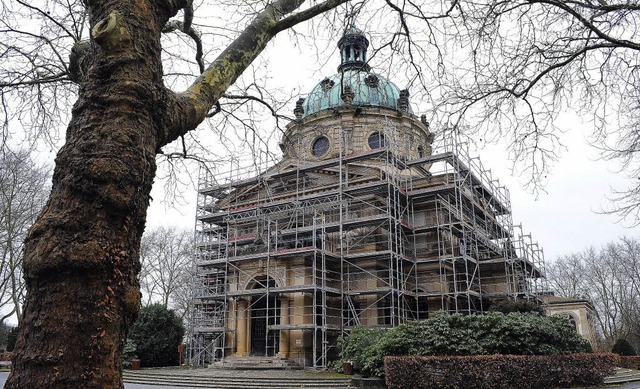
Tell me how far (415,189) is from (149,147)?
26.4 m

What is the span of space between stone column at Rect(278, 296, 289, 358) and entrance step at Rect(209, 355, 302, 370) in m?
0.53

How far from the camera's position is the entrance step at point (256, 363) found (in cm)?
2424

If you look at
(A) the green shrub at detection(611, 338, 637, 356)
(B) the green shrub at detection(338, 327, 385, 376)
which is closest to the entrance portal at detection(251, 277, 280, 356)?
(B) the green shrub at detection(338, 327, 385, 376)

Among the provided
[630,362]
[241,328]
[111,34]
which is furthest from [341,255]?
[111,34]

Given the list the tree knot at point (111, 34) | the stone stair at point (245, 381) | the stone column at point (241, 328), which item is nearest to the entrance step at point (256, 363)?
the stone column at point (241, 328)

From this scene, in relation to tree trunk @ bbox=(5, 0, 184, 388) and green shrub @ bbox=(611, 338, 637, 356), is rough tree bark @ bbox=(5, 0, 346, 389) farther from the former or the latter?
green shrub @ bbox=(611, 338, 637, 356)

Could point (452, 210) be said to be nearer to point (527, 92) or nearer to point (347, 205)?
point (347, 205)

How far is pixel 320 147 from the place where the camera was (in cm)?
3488

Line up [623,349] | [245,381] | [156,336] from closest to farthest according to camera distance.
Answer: [245,381]
[156,336]
[623,349]

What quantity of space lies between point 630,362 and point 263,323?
63.7 feet

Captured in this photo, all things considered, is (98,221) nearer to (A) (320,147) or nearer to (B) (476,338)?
(B) (476,338)

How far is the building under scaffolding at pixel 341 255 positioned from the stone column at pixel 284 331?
53 mm

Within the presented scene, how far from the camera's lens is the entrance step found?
79.5ft

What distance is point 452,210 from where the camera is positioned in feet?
94.3
